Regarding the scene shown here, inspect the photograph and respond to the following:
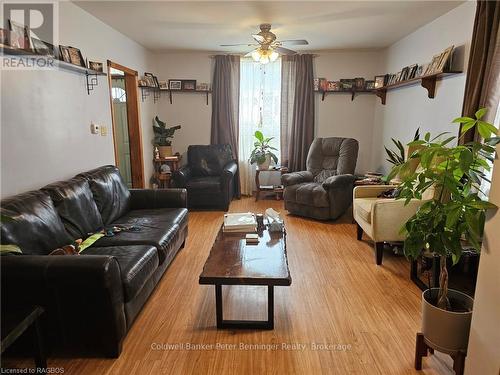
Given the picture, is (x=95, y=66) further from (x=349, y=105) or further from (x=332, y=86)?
(x=349, y=105)

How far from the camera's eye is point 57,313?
5.70ft

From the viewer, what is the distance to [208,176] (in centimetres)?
508

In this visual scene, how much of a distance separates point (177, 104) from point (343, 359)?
458 centimetres

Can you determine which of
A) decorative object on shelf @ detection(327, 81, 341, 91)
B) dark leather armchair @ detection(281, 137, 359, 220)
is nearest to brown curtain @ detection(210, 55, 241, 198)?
dark leather armchair @ detection(281, 137, 359, 220)

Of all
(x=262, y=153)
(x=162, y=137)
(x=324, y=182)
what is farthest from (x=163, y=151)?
(x=324, y=182)

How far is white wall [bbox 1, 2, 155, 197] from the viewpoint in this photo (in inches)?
88.2

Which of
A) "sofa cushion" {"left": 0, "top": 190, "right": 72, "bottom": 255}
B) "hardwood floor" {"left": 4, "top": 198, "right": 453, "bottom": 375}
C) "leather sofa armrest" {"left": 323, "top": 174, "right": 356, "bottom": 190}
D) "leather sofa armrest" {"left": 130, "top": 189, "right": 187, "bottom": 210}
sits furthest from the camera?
"leather sofa armrest" {"left": 323, "top": 174, "right": 356, "bottom": 190}

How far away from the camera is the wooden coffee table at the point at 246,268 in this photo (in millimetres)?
1867

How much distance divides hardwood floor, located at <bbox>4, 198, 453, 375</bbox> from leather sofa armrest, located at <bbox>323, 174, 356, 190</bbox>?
3.45ft

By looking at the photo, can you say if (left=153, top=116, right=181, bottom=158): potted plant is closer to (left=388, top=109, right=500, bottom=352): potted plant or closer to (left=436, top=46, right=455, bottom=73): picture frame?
(left=436, top=46, right=455, bottom=73): picture frame

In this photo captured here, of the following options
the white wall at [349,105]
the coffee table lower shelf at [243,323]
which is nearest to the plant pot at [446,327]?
the coffee table lower shelf at [243,323]

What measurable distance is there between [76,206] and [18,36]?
123 centimetres

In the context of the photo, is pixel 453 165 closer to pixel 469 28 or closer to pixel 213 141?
pixel 469 28

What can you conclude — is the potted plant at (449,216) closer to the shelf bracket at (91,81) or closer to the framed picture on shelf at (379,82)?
the shelf bracket at (91,81)
